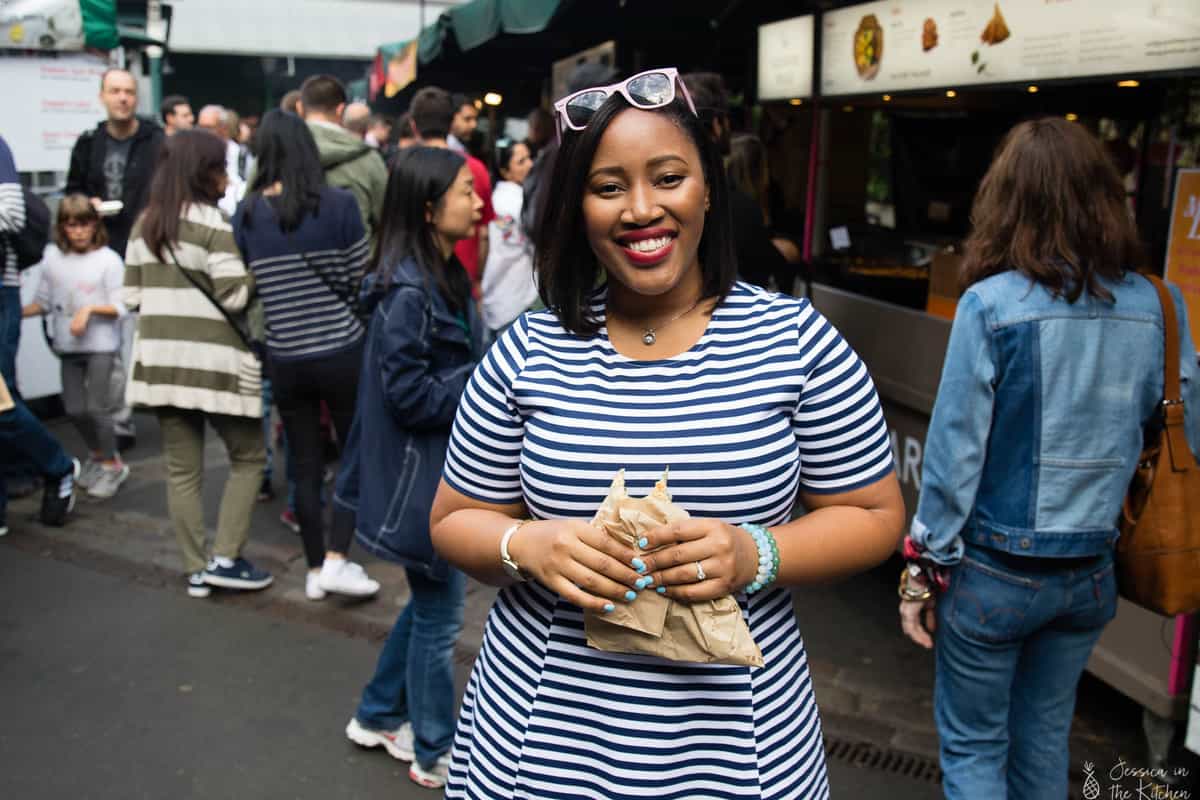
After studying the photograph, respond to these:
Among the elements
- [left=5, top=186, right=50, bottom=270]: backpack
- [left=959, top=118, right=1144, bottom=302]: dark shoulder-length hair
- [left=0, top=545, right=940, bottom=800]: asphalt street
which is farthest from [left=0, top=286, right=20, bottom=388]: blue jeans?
[left=959, top=118, right=1144, bottom=302]: dark shoulder-length hair

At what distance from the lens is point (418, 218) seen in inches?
135

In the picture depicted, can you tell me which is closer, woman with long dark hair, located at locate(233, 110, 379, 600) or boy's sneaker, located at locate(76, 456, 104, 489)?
woman with long dark hair, located at locate(233, 110, 379, 600)

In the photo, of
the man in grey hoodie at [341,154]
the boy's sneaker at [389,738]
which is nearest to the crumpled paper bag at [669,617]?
the boy's sneaker at [389,738]

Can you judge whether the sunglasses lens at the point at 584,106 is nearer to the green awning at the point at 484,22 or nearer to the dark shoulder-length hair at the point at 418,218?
the dark shoulder-length hair at the point at 418,218

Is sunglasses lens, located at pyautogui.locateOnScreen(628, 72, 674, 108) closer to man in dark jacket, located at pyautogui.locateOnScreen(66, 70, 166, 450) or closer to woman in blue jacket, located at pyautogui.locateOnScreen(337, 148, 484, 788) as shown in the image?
woman in blue jacket, located at pyautogui.locateOnScreen(337, 148, 484, 788)

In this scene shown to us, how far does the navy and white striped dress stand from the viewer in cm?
174

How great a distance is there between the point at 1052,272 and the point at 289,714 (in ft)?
9.72

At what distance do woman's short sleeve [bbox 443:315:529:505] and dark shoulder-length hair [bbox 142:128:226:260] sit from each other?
10.5ft

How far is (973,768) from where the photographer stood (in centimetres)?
282

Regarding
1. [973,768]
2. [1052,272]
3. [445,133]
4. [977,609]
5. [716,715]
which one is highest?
[445,133]

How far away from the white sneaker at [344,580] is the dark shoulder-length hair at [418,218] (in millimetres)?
1904

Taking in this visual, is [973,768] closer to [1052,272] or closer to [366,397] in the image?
[1052,272]

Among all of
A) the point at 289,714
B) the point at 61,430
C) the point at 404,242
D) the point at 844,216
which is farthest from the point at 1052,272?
the point at 61,430

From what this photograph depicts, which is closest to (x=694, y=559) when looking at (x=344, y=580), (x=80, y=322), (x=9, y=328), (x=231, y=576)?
(x=344, y=580)
